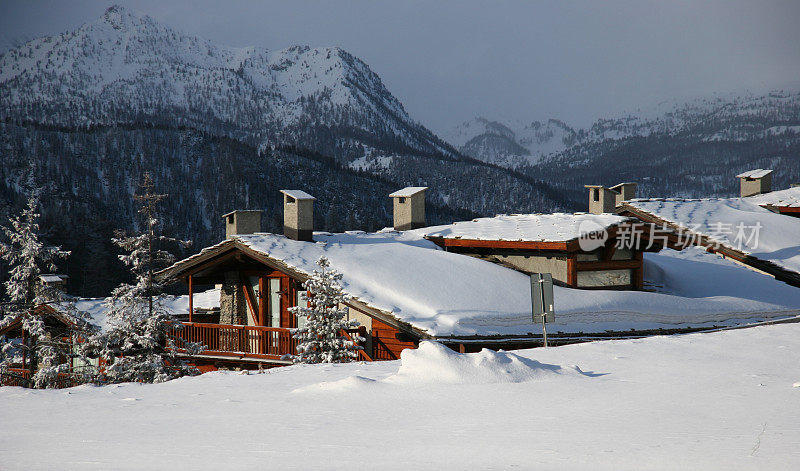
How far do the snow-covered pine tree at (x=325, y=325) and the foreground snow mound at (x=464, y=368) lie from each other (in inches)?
228

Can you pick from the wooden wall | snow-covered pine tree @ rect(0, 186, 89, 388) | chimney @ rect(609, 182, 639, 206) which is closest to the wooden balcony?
the wooden wall

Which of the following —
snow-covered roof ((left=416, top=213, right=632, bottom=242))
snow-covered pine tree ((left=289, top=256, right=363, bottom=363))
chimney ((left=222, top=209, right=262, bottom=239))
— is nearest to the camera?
snow-covered pine tree ((left=289, top=256, right=363, bottom=363))

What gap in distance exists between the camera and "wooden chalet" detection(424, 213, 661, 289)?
2127 cm

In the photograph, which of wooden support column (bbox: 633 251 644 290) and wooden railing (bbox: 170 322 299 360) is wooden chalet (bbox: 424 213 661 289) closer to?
wooden support column (bbox: 633 251 644 290)

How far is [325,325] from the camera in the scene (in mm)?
16734

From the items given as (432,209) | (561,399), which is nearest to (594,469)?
(561,399)

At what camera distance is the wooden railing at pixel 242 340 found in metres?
19.8

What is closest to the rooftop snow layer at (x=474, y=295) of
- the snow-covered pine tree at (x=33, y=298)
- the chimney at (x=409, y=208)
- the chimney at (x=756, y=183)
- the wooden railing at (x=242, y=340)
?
the wooden railing at (x=242, y=340)

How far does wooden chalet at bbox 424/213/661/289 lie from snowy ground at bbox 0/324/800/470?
356 inches

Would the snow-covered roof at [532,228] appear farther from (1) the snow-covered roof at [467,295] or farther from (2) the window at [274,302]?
(2) the window at [274,302]

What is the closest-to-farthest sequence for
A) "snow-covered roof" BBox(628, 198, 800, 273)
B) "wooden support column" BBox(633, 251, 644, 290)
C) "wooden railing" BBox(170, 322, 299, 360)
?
"wooden railing" BBox(170, 322, 299, 360) < "wooden support column" BBox(633, 251, 644, 290) < "snow-covered roof" BBox(628, 198, 800, 273)

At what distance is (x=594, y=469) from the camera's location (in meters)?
6.44

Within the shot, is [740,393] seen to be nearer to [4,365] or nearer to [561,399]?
[561,399]

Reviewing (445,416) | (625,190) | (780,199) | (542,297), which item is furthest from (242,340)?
(780,199)
